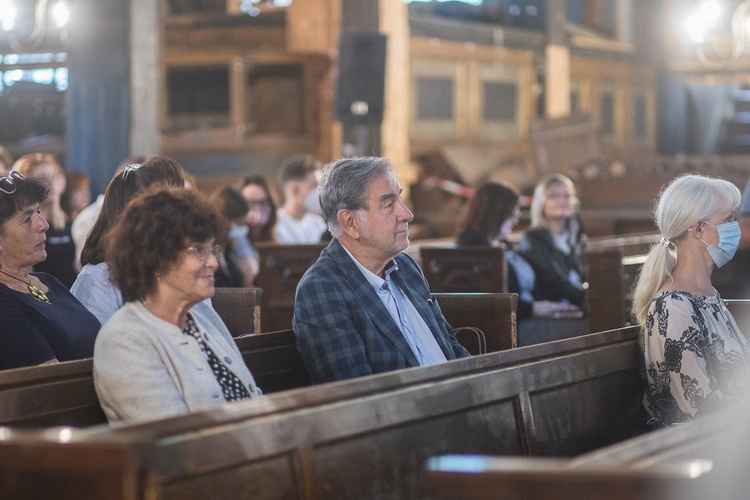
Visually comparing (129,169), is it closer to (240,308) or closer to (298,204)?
(240,308)

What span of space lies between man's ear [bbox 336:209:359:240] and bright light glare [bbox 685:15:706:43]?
13.7m

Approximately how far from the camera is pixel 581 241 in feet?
22.4

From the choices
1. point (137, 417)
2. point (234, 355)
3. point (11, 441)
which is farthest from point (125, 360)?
point (11, 441)

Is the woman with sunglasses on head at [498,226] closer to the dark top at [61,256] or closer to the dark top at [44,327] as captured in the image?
the dark top at [61,256]

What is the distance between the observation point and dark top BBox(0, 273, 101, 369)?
3.05 meters

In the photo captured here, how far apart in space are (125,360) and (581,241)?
4688mm

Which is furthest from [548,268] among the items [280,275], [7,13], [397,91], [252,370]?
[397,91]

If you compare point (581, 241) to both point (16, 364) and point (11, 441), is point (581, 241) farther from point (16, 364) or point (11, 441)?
point (11, 441)

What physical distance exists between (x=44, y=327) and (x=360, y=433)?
122 centimetres

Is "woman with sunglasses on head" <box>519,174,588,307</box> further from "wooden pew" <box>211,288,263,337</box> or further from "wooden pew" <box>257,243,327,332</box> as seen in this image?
"wooden pew" <box>211,288,263,337</box>

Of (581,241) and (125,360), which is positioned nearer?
(125,360)

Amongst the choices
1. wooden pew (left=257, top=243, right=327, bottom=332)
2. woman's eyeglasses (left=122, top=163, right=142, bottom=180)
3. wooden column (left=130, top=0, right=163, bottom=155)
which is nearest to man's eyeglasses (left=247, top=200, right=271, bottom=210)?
wooden pew (left=257, top=243, right=327, bottom=332)

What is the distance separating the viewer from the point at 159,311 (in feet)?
8.48

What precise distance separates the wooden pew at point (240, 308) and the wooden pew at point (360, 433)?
4.66 feet
